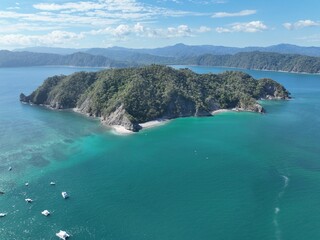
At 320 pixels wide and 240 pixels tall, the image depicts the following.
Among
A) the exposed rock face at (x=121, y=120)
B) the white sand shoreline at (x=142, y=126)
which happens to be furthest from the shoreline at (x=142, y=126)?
the exposed rock face at (x=121, y=120)

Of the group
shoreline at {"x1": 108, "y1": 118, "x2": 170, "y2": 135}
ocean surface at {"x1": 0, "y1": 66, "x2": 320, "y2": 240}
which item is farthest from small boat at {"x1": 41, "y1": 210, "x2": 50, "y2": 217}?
shoreline at {"x1": 108, "y1": 118, "x2": 170, "y2": 135}

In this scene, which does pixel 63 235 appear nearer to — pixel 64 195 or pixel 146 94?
pixel 64 195

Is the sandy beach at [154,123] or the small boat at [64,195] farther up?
the sandy beach at [154,123]

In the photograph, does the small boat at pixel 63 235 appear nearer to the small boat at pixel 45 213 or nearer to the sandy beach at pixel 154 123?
the small boat at pixel 45 213

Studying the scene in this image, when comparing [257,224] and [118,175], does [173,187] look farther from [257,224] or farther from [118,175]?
[257,224]

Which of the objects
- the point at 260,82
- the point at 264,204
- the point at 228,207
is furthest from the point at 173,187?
the point at 260,82
